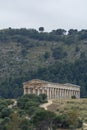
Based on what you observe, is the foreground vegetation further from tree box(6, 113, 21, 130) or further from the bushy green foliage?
the bushy green foliage

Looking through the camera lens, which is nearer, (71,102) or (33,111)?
(33,111)

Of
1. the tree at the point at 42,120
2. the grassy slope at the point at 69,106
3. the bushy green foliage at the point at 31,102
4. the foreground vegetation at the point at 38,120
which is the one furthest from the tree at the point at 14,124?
the grassy slope at the point at 69,106

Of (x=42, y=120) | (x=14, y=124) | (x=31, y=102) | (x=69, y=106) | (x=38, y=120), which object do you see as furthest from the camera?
(x=31, y=102)

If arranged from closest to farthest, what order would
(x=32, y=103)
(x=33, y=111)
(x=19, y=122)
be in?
(x=19, y=122), (x=33, y=111), (x=32, y=103)

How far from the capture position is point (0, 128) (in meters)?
151

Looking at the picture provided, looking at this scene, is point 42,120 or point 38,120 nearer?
point 42,120

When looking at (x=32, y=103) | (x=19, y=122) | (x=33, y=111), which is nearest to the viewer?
(x=19, y=122)

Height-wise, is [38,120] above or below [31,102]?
above

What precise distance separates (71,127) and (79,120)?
12.3ft

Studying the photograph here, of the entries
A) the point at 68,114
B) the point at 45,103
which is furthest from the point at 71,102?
the point at 68,114

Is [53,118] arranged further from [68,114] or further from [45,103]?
[45,103]

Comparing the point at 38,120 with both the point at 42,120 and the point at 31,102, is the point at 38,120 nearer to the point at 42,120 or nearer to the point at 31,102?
the point at 42,120

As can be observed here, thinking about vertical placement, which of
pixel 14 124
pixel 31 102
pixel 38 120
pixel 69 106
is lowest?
pixel 69 106

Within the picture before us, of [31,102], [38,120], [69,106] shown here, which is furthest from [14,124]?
[31,102]
